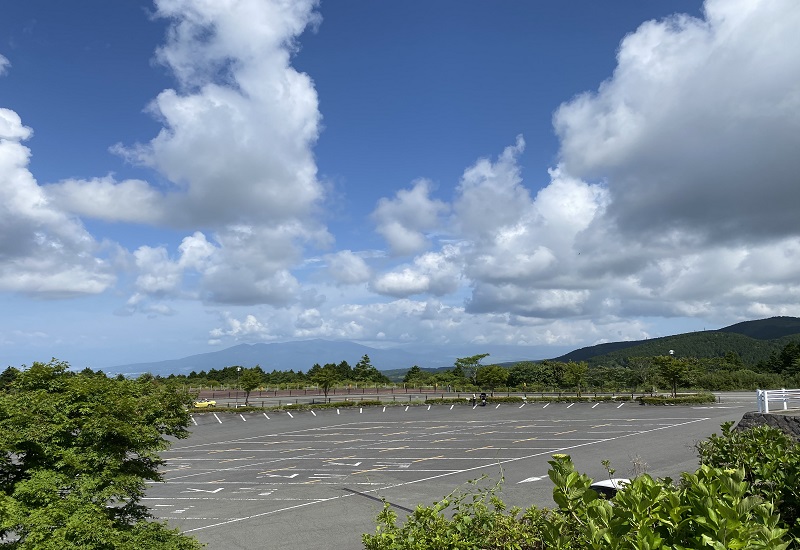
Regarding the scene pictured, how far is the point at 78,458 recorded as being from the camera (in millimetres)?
8617

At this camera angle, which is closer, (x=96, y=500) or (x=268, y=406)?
(x=96, y=500)

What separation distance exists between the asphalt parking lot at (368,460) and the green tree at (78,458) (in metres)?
5.85

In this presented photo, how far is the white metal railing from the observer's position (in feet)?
65.7

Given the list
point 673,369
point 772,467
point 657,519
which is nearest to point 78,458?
point 657,519

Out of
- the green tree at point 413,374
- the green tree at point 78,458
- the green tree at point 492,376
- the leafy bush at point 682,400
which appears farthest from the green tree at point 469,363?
the green tree at point 78,458

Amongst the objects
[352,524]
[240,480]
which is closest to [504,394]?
[240,480]

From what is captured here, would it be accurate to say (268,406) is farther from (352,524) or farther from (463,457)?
(352,524)

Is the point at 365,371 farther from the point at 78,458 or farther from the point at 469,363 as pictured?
the point at 78,458

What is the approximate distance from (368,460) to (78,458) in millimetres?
17680

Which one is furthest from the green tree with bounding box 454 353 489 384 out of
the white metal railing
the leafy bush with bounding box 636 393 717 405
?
the white metal railing

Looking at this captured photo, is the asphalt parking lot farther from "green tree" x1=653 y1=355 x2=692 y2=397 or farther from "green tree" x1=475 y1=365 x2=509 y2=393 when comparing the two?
"green tree" x1=475 y1=365 x2=509 y2=393

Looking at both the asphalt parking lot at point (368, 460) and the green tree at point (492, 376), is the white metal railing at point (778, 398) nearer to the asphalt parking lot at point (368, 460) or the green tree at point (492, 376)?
the asphalt parking lot at point (368, 460)

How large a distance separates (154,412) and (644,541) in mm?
9022

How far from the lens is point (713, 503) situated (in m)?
3.11
